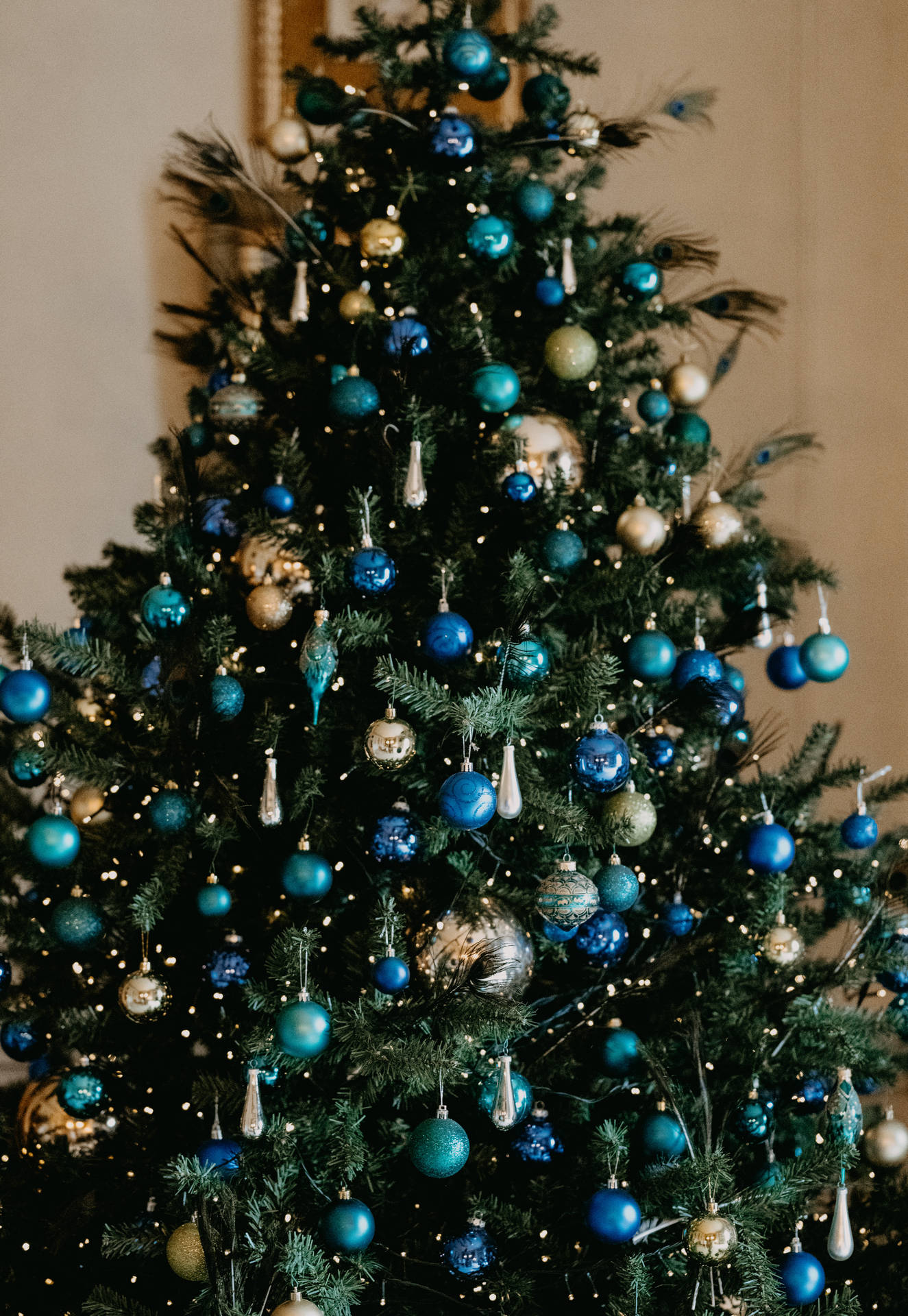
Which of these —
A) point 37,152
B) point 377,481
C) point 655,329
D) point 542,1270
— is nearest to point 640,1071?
point 542,1270

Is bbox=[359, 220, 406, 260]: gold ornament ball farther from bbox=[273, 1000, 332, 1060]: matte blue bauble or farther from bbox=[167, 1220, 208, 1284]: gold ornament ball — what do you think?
bbox=[167, 1220, 208, 1284]: gold ornament ball

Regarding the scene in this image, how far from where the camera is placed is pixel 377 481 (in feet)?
3.77

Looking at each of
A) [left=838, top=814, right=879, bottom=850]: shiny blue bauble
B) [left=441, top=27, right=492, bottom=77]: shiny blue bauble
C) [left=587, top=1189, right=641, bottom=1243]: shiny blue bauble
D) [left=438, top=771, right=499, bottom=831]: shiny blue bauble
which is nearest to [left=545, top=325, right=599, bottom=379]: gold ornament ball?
[left=441, top=27, right=492, bottom=77]: shiny blue bauble

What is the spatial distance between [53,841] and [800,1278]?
849 millimetres

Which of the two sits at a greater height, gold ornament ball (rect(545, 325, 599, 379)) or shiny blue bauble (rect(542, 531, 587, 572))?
gold ornament ball (rect(545, 325, 599, 379))

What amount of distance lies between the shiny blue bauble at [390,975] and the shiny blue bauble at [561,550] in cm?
43

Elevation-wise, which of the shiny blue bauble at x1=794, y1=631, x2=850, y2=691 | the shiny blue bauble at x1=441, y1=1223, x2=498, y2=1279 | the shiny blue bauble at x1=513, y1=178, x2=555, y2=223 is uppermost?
the shiny blue bauble at x1=513, y1=178, x2=555, y2=223

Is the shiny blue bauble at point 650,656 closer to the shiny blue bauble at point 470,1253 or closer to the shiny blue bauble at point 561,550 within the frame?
the shiny blue bauble at point 561,550

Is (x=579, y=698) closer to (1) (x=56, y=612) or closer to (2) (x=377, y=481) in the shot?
(2) (x=377, y=481)

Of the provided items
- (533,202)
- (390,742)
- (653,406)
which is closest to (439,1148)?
(390,742)

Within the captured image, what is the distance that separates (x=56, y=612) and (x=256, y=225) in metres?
0.81

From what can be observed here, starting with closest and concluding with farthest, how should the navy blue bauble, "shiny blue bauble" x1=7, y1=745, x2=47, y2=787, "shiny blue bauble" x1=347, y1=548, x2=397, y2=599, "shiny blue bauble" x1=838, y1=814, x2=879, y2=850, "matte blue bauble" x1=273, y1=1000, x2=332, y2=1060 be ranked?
"matte blue bauble" x1=273, y1=1000, x2=332, y2=1060 < "shiny blue bauble" x1=347, y1=548, x2=397, y2=599 < "shiny blue bauble" x1=7, y1=745, x2=47, y2=787 < "shiny blue bauble" x1=838, y1=814, x2=879, y2=850 < the navy blue bauble

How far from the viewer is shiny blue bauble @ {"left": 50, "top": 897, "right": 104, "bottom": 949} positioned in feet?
3.54

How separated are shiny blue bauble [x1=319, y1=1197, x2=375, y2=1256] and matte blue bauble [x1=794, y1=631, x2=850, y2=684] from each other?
79 cm
